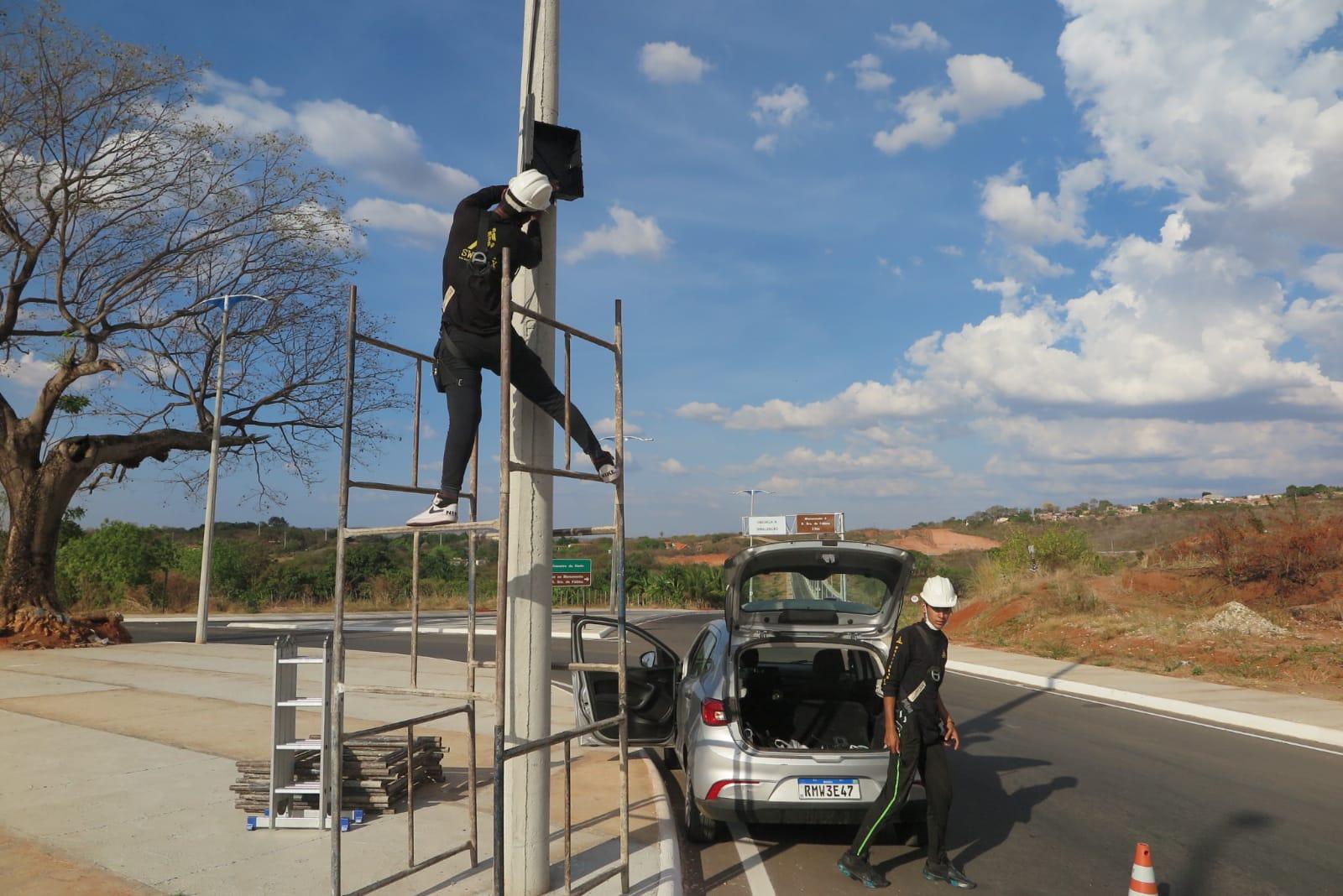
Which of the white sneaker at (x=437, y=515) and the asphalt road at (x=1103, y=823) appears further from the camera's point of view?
the asphalt road at (x=1103, y=823)

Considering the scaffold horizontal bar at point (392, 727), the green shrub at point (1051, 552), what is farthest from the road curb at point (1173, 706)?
the green shrub at point (1051, 552)

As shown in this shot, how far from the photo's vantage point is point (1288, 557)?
26.7 m

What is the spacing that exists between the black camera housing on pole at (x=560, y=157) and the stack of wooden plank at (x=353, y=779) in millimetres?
4294

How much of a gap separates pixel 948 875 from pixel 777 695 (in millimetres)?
2377

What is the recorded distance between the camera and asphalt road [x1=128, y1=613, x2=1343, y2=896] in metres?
6.00

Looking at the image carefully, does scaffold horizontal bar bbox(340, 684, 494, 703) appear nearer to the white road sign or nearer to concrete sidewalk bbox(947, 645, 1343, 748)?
concrete sidewalk bbox(947, 645, 1343, 748)

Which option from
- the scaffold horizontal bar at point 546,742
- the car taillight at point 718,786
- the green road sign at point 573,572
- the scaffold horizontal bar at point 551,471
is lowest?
the car taillight at point 718,786

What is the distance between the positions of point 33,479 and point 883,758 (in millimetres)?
20562

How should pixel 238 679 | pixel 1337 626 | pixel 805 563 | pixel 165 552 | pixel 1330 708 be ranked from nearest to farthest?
pixel 805 563 → pixel 1330 708 → pixel 238 679 → pixel 1337 626 → pixel 165 552

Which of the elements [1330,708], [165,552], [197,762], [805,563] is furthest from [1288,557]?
[165,552]

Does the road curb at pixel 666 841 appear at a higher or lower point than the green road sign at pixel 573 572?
lower

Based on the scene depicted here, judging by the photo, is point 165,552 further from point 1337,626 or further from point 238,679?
point 1337,626

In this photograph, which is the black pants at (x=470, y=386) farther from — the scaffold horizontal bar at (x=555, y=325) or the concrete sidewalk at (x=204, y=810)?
the concrete sidewalk at (x=204, y=810)

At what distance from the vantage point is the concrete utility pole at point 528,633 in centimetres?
497
